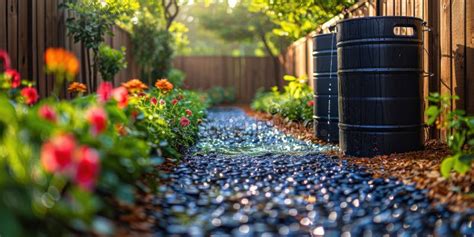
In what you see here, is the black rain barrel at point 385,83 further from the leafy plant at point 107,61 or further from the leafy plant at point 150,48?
the leafy plant at point 150,48

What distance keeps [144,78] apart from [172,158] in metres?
7.90

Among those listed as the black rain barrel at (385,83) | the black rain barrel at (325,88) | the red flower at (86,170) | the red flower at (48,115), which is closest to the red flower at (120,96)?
the red flower at (48,115)

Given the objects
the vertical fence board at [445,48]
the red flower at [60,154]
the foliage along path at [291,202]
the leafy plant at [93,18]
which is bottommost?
the foliage along path at [291,202]

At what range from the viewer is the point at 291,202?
2.84 metres

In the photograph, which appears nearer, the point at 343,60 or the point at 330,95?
the point at 343,60

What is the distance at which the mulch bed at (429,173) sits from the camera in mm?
2797

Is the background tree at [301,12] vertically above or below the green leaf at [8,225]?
above

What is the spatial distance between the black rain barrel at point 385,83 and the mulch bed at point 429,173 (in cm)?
15

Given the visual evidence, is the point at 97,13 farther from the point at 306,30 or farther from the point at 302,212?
the point at 306,30

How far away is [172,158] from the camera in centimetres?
399

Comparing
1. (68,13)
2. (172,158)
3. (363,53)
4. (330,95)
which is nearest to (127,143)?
(172,158)

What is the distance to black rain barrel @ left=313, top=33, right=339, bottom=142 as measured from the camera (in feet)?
18.9

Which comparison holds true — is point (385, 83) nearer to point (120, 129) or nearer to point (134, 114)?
point (134, 114)

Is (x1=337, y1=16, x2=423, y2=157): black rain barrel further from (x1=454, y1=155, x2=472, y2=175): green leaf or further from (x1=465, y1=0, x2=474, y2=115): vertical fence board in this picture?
(x1=454, y1=155, x2=472, y2=175): green leaf
